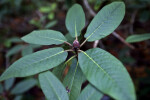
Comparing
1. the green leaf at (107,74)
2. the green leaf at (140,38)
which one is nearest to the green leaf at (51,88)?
the green leaf at (107,74)

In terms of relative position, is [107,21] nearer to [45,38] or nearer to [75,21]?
[75,21]

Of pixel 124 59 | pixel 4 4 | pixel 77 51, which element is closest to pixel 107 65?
pixel 77 51

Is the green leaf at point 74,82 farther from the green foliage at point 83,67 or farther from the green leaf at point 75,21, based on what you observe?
the green leaf at point 75,21

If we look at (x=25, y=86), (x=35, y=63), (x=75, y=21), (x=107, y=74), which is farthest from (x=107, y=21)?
(x=25, y=86)

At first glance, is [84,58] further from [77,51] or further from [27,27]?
[27,27]

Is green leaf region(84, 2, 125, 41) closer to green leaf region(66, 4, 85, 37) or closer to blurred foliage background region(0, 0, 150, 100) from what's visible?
green leaf region(66, 4, 85, 37)

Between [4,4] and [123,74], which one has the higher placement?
[4,4]
